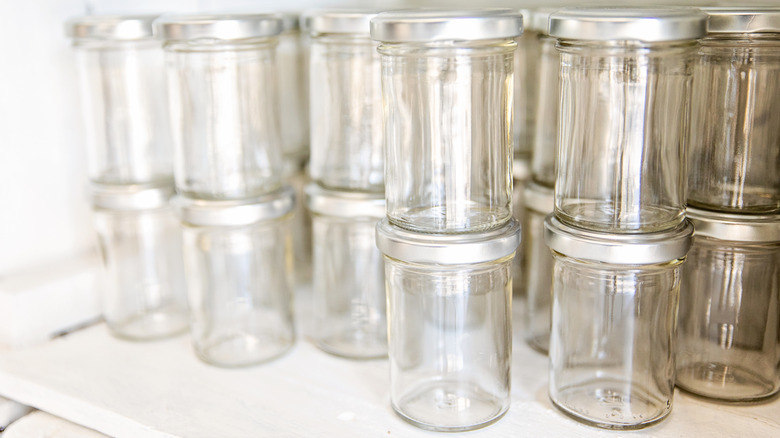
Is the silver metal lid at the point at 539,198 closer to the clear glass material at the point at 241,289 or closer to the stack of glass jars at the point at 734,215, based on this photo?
the stack of glass jars at the point at 734,215

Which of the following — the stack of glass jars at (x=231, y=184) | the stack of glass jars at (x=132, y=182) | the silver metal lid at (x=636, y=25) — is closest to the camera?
the silver metal lid at (x=636, y=25)

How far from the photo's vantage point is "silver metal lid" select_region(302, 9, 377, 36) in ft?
2.23

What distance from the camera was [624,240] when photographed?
56cm

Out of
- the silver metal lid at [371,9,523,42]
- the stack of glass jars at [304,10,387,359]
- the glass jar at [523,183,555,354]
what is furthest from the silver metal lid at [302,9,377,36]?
the glass jar at [523,183,555,354]

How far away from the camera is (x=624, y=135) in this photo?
1.88 feet

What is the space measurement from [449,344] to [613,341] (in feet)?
0.45

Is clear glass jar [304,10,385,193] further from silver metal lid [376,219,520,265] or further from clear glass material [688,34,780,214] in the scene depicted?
clear glass material [688,34,780,214]

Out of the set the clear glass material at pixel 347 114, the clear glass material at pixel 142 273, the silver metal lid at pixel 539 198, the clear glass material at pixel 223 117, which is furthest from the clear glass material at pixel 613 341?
the clear glass material at pixel 142 273

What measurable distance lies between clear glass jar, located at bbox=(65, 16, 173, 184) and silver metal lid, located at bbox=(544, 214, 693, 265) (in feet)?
1.57

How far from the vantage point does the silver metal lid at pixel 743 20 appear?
55cm

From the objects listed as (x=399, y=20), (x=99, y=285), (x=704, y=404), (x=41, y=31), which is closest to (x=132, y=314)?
(x=99, y=285)

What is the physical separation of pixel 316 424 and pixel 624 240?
0.29 m

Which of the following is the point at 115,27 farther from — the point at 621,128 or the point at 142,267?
the point at 621,128

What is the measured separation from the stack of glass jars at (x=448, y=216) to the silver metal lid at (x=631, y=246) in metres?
0.06
